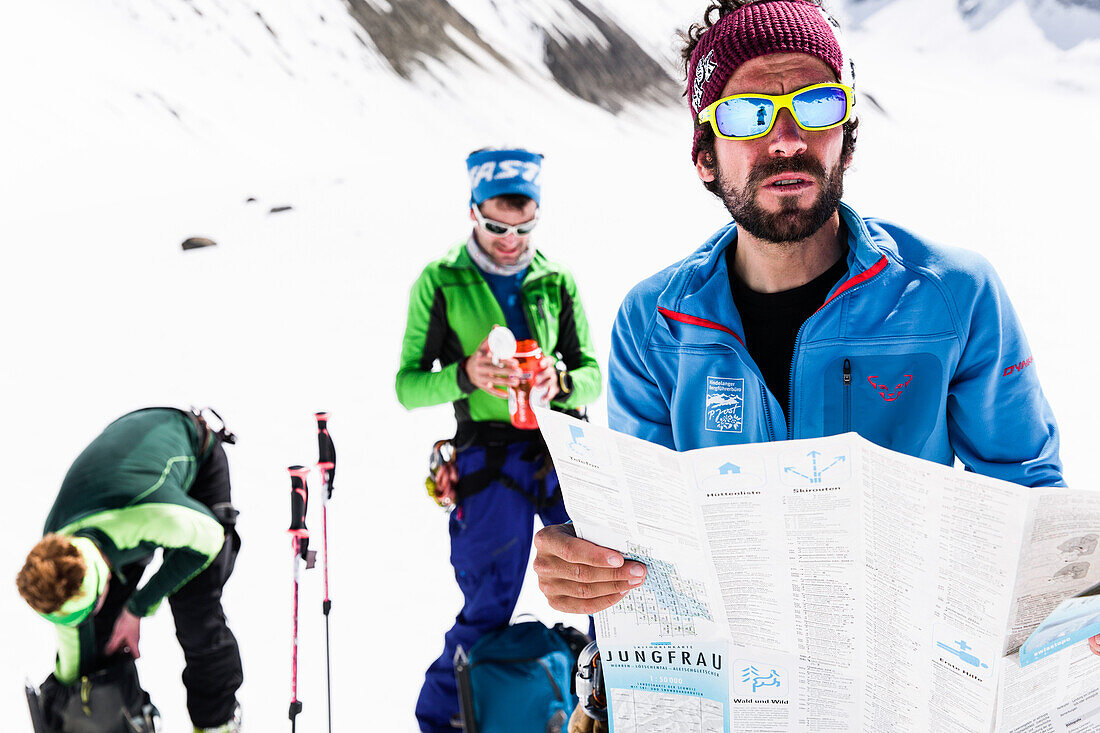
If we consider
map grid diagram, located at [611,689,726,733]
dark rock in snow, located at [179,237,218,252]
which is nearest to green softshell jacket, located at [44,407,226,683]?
map grid diagram, located at [611,689,726,733]

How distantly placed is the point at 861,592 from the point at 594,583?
1.19ft

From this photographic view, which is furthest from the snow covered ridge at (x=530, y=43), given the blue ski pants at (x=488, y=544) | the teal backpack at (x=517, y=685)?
the teal backpack at (x=517, y=685)

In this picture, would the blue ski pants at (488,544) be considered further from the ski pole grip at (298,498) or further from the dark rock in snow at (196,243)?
the dark rock in snow at (196,243)

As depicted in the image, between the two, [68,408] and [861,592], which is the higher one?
[68,408]

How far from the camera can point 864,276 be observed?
4.76 feet

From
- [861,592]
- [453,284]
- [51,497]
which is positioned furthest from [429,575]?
[861,592]

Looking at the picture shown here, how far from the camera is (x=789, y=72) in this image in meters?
1.54

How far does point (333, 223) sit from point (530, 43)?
15.3m

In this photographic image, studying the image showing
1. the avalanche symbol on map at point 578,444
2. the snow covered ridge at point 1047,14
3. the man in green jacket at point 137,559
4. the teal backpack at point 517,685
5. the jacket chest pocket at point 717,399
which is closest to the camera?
the avalanche symbol on map at point 578,444

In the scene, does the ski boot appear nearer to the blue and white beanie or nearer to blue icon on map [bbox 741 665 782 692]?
the blue and white beanie

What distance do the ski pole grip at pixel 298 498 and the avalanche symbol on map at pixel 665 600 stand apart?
225cm

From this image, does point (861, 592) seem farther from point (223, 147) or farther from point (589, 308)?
point (223, 147)

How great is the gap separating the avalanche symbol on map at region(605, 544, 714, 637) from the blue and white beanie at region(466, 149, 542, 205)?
2431mm

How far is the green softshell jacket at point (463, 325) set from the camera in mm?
3330
